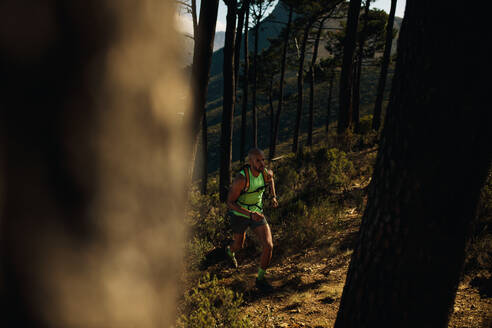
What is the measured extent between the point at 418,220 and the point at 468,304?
1.92 m

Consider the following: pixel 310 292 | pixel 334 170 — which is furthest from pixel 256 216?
pixel 334 170

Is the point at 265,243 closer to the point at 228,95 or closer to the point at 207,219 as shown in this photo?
the point at 207,219

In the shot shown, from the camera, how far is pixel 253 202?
403 centimetres

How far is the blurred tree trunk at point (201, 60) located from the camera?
459cm

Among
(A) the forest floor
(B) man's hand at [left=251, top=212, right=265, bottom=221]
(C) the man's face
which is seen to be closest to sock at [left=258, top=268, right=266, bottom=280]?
(A) the forest floor

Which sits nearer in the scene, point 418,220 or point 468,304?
point 418,220

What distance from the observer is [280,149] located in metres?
41.5

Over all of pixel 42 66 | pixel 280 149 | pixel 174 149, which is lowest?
pixel 280 149

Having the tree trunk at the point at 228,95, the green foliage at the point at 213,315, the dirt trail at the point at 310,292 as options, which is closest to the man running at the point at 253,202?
the dirt trail at the point at 310,292

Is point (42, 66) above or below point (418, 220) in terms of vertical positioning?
above

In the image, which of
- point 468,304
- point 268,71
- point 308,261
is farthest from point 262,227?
point 268,71

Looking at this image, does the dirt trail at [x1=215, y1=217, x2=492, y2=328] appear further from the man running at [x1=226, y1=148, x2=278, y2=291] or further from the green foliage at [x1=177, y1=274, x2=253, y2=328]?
the green foliage at [x1=177, y1=274, x2=253, y2=328]

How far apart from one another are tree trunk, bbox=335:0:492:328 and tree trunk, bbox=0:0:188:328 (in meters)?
1.48

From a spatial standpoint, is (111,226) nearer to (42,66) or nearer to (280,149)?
(42,66)
